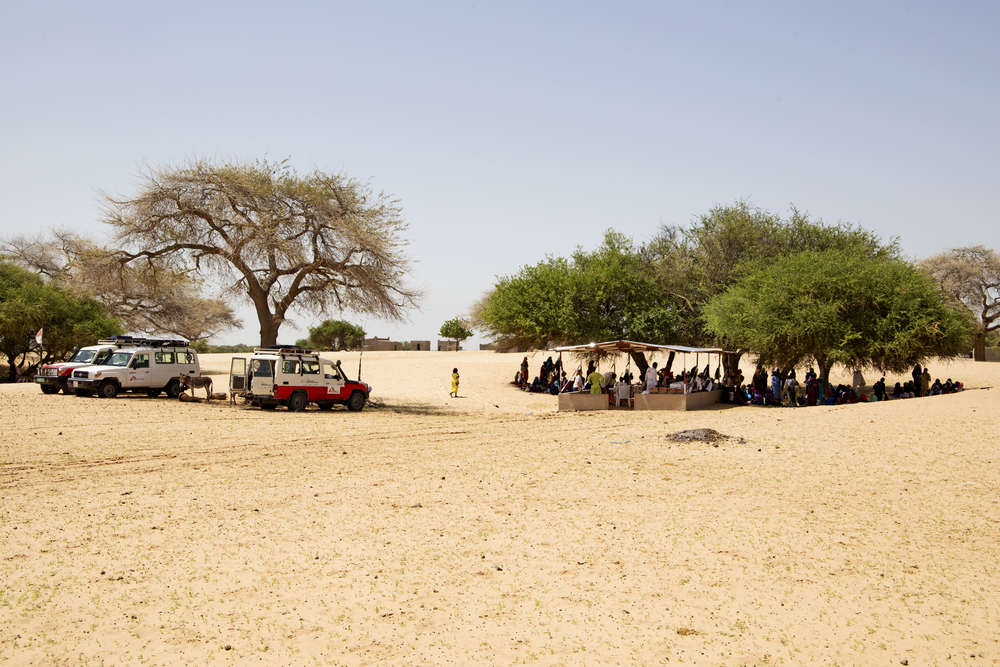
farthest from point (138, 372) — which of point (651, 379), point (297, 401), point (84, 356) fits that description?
point (651, 379)

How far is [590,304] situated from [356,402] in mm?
17008

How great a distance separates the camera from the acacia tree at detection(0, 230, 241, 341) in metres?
26.6

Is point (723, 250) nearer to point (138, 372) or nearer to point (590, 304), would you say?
point (590, 304)

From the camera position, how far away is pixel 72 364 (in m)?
23.6

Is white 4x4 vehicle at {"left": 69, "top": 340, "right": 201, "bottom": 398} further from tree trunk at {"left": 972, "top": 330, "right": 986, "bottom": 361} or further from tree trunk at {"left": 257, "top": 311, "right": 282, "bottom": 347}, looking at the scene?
tree trunk at {"left": 972, "top": 330, "right": 986, "bottom": 361}

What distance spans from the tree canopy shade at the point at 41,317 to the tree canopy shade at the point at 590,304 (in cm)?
2120

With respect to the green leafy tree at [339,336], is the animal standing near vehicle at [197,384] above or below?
below

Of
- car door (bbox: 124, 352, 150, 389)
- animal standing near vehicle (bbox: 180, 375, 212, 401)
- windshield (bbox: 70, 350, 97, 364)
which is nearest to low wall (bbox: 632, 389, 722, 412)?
animal standing near vehicle (bbox: 180, 375, 212, 401)

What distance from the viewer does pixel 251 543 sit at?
7.66 meters

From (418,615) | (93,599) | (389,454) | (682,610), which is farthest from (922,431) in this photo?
(93,599)

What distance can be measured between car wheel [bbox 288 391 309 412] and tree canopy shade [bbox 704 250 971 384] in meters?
17.4

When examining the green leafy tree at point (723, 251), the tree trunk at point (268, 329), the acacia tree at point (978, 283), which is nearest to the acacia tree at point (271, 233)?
the tree trunk at point (268, 329)

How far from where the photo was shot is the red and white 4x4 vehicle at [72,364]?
75.0ft

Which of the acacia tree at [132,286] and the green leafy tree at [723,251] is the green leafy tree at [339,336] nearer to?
the acacia tree at [132,286]
